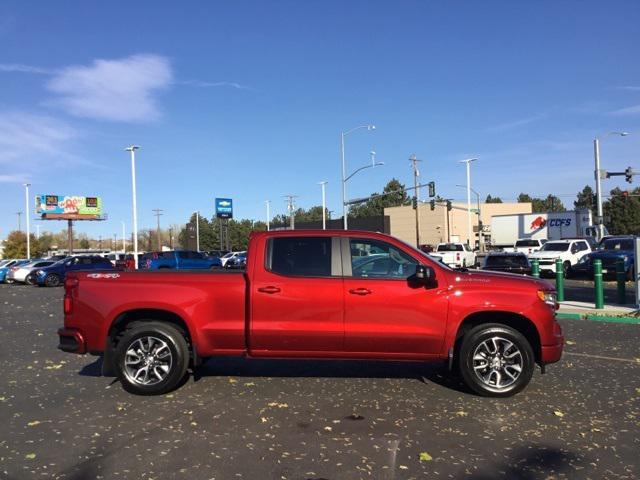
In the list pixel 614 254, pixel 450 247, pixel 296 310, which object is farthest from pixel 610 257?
pixel 296 310

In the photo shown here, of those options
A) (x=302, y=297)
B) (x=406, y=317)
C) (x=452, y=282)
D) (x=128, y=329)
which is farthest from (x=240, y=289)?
(x=452, y=282)

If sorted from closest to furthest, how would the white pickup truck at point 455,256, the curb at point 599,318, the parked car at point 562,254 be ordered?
the curb at point 599,318 → the parked car at point 562,254 → the white pickup truck at point 455,256

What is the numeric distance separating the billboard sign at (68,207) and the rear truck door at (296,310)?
8665 cm

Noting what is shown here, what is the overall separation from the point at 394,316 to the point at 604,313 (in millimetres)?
8726

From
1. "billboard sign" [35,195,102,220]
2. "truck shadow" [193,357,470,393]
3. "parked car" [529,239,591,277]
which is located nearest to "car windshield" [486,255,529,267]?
"parked car" [529,239,591,277]

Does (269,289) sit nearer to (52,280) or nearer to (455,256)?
(52,280)

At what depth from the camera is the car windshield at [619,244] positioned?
2527 cm

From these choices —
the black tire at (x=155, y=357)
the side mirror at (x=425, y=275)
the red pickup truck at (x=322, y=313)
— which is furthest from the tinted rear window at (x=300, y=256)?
the black tire at (x=155, y=357)

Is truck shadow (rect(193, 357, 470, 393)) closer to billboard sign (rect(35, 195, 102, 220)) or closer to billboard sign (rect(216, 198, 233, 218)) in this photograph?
billboard sign (rect(216, 198, 233, 218))

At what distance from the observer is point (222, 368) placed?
756 centimetres

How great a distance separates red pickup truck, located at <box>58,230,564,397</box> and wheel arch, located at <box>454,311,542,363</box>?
0.5 inches

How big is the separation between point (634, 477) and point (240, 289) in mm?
4013

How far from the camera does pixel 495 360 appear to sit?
20.0 ft

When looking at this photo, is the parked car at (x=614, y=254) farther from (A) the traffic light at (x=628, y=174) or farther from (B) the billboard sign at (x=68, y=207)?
(B) the billboard sign at (x=68, y=207)
